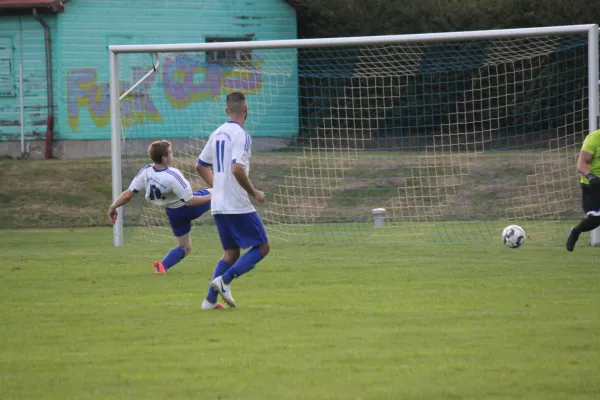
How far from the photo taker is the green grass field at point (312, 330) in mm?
5906

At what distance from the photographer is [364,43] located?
1596 cm

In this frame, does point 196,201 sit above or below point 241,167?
below

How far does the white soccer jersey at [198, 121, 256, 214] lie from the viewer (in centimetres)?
891

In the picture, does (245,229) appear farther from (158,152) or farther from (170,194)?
(158,152)

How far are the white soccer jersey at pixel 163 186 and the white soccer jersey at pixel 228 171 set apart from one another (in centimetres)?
300

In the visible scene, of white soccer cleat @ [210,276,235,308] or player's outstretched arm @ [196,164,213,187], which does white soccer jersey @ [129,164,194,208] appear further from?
white soccer cleat @ [210,276,235,308]

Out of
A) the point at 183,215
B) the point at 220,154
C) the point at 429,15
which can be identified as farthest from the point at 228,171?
the point at 429,15

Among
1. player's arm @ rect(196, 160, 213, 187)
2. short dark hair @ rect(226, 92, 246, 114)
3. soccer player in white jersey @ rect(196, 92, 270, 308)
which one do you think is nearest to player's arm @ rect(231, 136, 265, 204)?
soccer player in white jersey @ rect(196, 92, 270, 308)

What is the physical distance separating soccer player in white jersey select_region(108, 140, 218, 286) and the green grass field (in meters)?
0.30

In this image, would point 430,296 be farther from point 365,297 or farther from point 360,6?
point 360,6

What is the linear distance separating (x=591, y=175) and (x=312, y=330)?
6394 mm

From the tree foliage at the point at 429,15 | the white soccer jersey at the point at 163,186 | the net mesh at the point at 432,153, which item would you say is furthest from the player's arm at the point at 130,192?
the tree foliage at the point at 429,15

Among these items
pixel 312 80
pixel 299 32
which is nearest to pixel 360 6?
pixel 299 32

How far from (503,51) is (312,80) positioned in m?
7.66
